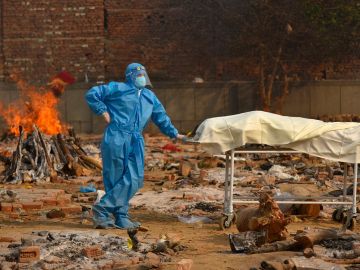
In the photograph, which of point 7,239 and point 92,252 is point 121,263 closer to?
point 92,252

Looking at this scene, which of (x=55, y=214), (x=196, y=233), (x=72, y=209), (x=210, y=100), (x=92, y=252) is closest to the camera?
(x=92, y=252)

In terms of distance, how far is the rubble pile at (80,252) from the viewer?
7598mm

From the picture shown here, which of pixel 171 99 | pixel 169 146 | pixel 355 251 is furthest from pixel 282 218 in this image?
pixel 171 99

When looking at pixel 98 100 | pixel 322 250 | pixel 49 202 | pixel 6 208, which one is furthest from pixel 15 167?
pixel 322 250

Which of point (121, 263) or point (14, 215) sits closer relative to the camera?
point (121, 263)

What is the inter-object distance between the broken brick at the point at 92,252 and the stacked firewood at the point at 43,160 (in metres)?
7.14

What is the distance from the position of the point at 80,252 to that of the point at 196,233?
202 cm

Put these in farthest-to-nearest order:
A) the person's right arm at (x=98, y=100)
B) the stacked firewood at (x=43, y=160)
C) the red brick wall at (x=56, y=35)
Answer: the red brick wall at (x=56, y=35) → the stacked firewood at (x=43, y=160) → the person's right arm at (x=98, y=100)

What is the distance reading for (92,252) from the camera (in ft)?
26.0

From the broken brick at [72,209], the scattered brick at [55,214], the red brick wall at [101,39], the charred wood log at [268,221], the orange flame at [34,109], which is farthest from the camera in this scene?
the red brick wall at [101,39]

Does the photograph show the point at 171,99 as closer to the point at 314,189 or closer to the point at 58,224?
the point at 314,189

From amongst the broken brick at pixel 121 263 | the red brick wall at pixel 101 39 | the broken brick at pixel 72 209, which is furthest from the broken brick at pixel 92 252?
the red brick wall at pixel 101 39

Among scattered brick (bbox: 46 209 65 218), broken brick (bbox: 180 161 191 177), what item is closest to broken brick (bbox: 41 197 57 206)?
scattered brick (bbox: 46 209 65 218)

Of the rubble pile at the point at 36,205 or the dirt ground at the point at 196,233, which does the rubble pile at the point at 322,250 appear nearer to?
the dirt ground at the point at 196,233
